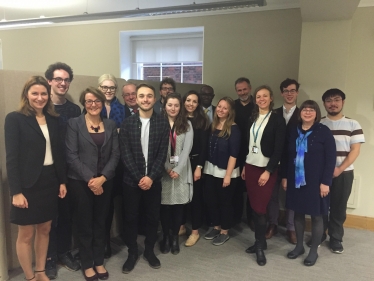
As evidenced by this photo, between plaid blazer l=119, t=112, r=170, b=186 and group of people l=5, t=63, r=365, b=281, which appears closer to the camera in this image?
group of people l=5, t=63, r=365, b=281

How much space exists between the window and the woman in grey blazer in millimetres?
3031

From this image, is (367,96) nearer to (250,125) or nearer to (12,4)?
(250,125)

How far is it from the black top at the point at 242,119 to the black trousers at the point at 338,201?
2.88 ft

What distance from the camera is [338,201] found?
2.90 meters

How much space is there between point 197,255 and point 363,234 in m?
1.93

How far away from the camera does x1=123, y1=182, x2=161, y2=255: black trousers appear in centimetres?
247

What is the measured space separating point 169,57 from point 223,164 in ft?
9.74

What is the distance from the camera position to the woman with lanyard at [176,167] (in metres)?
2.65

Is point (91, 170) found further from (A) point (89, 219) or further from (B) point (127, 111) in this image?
(B) point (127, 111)

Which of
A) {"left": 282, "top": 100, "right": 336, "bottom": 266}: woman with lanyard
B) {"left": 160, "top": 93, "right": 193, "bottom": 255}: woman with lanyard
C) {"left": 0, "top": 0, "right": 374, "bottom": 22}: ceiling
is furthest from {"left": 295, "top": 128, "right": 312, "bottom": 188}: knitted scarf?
{"left": 0, "top": 0, "right": 374, "bottom": 22}: ceiling

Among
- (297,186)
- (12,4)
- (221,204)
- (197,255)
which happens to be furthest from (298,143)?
(12,4)

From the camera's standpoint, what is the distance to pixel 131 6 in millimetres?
4395

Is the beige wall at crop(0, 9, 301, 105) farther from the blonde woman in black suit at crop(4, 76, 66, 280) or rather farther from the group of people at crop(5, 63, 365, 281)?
the blonde woman in black suit at crop(4, 76, 66, 280)

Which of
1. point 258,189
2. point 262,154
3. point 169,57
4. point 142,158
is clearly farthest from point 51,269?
point 169,57
